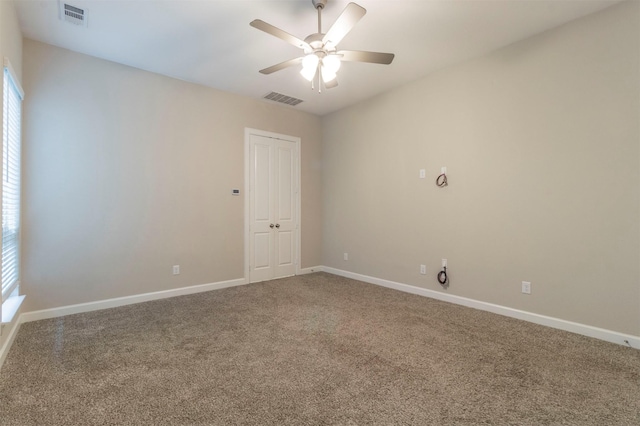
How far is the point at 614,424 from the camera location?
5.39 ft

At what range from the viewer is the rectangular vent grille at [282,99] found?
4694 mm

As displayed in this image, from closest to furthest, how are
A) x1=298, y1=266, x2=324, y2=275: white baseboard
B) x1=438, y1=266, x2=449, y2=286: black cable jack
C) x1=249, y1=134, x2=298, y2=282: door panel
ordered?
x1=438, y1=266, x2=449, y2=286: black cable jack < x1=249, y1=134, x2=298, y2=282: door panel < x1=298, y1=266, x2=324, y2=275: white baseboard

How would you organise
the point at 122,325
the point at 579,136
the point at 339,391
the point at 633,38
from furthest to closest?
the point at 122,325
the point at 579,136
the point at 633,38
the point at 339,391

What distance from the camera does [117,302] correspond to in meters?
3.66

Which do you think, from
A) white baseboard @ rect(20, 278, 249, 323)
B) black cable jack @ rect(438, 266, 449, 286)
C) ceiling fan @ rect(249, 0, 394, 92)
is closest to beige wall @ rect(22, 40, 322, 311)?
white baseboard @ rect(20, 278, 249, 323)

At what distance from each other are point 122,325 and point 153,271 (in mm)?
985

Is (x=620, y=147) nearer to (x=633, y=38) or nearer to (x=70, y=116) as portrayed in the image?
(x=633, y=38)

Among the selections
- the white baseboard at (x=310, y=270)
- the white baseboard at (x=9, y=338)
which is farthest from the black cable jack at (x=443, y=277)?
the white baseboard at (x=9, y=338)

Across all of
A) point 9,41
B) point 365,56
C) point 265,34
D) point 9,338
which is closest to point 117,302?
point 9,338

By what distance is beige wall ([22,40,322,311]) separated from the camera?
128 inches

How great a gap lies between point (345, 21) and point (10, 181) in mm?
3186

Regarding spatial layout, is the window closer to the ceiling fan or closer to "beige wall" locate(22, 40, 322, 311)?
"beige wall" locate(22, 40, 322, 311)

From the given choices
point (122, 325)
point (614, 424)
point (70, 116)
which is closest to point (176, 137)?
point (70, 116)

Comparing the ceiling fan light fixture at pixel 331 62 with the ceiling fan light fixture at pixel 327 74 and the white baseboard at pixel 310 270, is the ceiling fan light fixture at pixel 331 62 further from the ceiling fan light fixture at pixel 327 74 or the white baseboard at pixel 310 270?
the white baseboard at pixel 310 270
